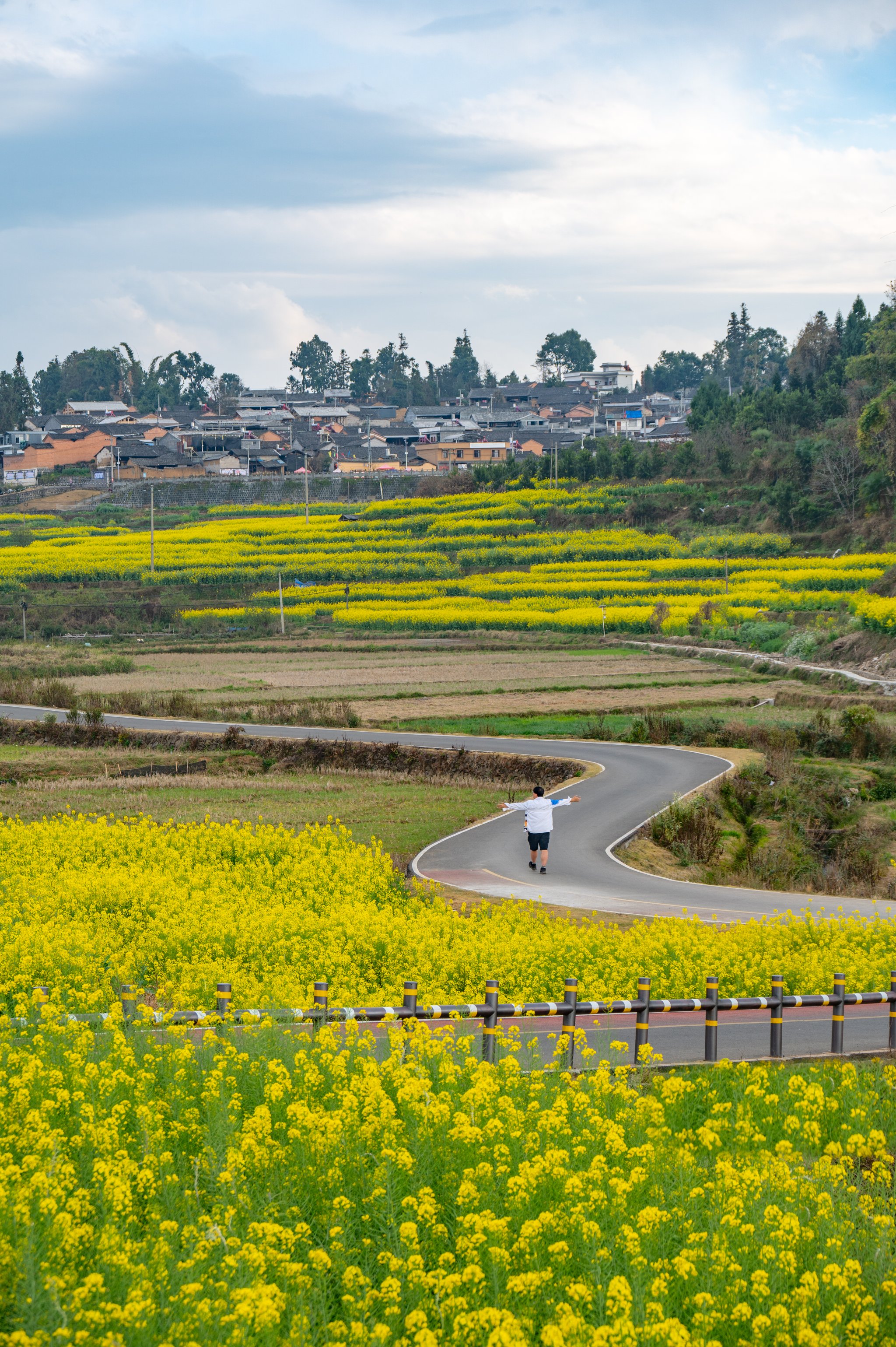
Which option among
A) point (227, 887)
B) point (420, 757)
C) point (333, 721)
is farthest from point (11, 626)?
point (227, 887)

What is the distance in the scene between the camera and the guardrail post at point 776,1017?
447 inches

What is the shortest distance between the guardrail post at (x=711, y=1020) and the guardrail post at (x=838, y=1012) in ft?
3.60

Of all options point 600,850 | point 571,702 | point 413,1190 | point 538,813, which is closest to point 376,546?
point 571,702

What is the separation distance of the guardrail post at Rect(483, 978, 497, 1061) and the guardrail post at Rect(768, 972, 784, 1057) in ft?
8.71

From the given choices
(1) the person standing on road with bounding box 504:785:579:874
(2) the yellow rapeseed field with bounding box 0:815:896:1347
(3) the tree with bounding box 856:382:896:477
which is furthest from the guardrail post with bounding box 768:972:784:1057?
(3) the tree with bounding box 856:382:896:477

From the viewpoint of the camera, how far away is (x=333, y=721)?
36.9m

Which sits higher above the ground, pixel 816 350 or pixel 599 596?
pixel 816 350

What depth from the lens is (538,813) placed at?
66.5ft

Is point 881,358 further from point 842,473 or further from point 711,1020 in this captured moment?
point 711,1020

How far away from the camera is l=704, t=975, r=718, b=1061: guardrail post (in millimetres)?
10867

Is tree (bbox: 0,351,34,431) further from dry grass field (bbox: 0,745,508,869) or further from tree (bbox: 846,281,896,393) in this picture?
dry grass field (bbox: 0,745,508,869)

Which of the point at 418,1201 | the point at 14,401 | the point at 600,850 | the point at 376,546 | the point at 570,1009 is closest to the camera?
the point at 418,1201

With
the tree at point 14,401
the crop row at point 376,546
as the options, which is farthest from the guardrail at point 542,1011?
the tree at point 14,401

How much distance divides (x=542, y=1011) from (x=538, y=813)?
9.86 metres
